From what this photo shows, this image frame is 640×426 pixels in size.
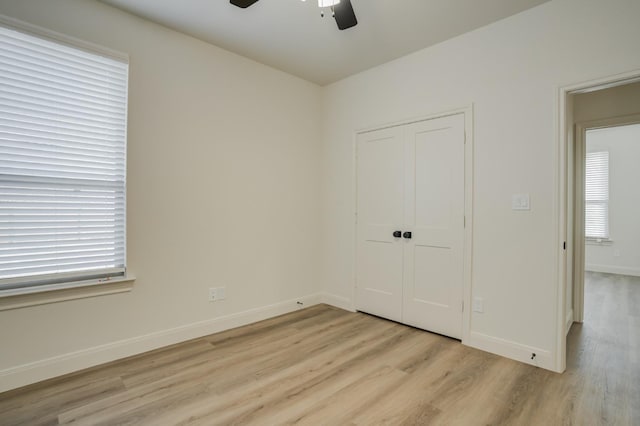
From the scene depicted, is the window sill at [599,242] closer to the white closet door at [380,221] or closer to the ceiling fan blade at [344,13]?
the white closet door at [380,221]

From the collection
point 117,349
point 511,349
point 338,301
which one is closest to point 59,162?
point 117,349

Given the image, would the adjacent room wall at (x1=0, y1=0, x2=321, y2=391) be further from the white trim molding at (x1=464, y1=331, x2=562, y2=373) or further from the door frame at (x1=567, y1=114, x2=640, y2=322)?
the door frame at (x1=567, y1=114, x2=640, y2=322)

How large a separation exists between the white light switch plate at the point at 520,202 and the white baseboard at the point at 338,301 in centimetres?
212

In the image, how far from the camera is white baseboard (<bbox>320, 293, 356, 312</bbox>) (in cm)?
391

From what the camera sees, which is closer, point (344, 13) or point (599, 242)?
point (344, 13)

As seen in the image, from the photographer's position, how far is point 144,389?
2.15 m

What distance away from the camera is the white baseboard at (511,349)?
247cm

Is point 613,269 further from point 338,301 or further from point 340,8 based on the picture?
point 340,8

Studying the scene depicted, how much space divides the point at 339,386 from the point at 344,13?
2.50 meters

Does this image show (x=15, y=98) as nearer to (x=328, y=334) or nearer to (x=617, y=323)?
(x=328, y=334)

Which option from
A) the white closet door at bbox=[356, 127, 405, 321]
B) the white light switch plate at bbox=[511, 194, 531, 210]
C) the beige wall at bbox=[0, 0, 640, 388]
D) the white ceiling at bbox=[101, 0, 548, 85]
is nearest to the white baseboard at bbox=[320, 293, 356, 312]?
the white closet door at bbox=[356, 127, 405, 321]

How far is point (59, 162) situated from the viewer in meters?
2.31

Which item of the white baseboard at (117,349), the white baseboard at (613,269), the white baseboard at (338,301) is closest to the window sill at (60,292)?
the white baseboard at (117,349)

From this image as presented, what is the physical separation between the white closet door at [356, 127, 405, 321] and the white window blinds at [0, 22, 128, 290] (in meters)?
2.47
